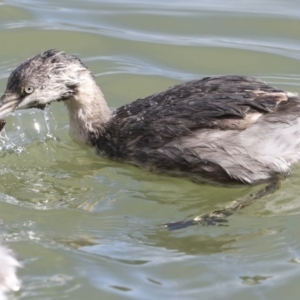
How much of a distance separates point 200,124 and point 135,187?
68 centimetres

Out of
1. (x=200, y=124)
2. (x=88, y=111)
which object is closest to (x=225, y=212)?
(x=200, y=124)

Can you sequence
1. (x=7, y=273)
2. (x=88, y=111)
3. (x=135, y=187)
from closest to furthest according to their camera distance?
(x=7, y=273) → (x=135, y=187) → (x=88, y=111)

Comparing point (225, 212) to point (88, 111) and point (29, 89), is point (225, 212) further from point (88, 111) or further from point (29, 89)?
point (29, 89)

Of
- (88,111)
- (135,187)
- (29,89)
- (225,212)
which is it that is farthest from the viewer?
(88,111)

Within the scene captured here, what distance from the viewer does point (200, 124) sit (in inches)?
248

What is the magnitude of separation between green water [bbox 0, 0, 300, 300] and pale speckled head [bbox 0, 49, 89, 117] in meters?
0.52

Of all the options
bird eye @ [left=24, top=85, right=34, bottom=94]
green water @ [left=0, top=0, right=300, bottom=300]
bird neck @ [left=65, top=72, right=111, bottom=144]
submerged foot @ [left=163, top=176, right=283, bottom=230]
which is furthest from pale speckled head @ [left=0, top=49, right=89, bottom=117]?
submerged foot @ [left=163, top=176, right=283, bottom=230]

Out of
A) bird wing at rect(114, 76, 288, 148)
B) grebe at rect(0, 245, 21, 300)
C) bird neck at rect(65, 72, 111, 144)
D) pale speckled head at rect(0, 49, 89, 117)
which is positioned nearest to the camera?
grebe at rect(0, 245, 21, 300)

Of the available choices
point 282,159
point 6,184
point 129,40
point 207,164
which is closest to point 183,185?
point 207,164

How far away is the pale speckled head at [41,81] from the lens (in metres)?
6.58

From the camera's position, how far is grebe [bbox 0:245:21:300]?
5027mm

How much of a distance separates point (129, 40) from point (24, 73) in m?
2.44

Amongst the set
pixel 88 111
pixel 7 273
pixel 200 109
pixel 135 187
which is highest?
pixel 200 109

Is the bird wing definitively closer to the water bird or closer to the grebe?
the water bird
